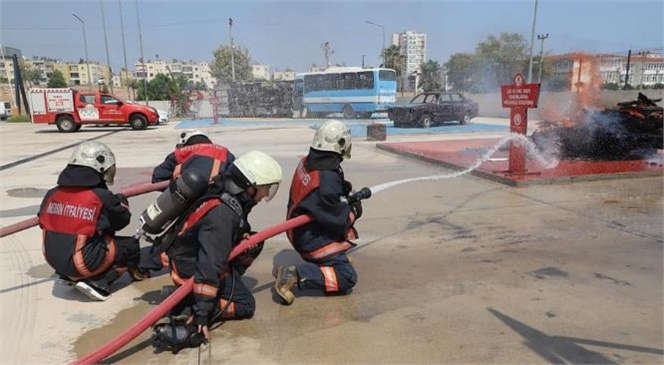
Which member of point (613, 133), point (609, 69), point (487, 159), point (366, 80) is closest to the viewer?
point (613, 133)

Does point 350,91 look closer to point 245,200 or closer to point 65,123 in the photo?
point 65,123

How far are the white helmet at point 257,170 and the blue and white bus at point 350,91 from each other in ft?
81.5

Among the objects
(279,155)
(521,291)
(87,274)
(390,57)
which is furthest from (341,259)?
(390,57)

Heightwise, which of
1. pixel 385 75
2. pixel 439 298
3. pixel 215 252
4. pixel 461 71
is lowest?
pixel 439 298

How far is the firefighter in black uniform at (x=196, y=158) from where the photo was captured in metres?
4.08

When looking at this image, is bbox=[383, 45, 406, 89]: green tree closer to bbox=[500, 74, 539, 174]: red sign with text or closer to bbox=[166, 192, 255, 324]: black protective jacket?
bbox=[500, 74, 539, 174]: red sign with text

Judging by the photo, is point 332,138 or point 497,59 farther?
point 497,59

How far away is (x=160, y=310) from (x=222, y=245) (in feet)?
1.73

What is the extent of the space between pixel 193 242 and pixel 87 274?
110 centimetres

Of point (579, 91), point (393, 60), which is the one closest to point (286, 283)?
point (579, 91)

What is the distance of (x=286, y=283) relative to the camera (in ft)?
12.4

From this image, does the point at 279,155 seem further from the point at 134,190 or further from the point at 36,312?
the point at 36,312

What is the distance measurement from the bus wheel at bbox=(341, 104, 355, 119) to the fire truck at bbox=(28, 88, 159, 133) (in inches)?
446

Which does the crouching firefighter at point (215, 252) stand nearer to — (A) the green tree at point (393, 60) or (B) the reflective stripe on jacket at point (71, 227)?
(B) the reflective stripe on jacket at point (71, 227)
